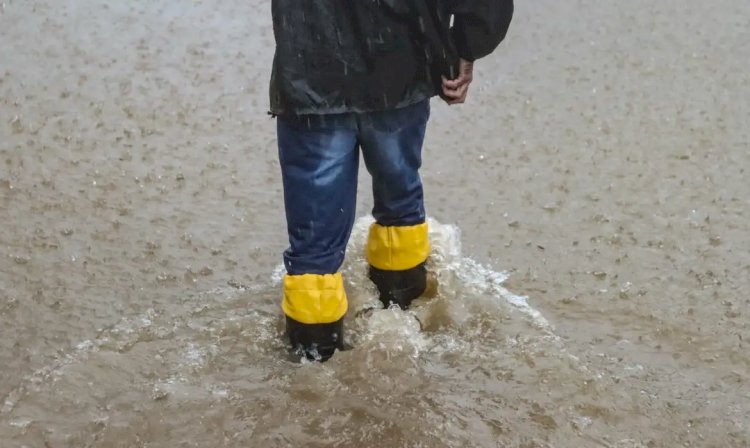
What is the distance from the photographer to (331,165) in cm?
150

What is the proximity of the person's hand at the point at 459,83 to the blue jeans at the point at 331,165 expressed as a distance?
0.08m

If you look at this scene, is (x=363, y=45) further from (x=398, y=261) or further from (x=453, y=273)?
(x=453, y=273)

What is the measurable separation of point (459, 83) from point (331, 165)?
252 millimetres

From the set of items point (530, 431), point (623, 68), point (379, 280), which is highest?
point (623, 68)

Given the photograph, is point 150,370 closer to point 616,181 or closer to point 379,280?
point 379,280

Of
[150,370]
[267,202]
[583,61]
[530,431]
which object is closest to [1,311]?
[150,370]

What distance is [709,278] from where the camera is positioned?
6.32ft

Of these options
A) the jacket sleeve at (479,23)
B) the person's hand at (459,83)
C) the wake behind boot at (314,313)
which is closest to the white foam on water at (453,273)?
the wake behind boot at (314,313)

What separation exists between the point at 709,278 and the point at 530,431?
0.68 metres

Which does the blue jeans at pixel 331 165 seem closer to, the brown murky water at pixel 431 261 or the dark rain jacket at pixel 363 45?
the dark rain jacket at pixel 363 45

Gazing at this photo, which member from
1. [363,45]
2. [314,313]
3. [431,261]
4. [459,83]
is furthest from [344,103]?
[431,261]

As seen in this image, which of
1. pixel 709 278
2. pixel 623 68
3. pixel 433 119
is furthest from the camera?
pixel 623 68

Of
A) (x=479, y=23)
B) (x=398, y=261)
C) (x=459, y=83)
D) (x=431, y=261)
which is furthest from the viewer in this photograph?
(x=431, y=261)

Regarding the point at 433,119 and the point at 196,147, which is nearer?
the point at 196,147
